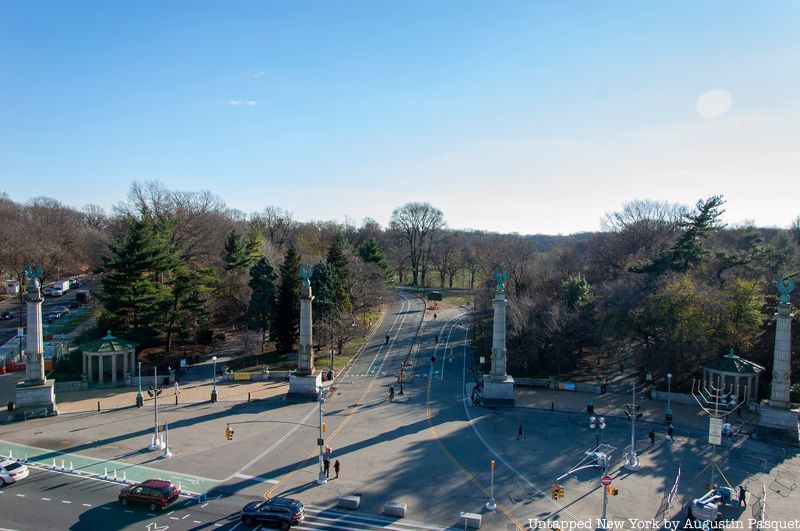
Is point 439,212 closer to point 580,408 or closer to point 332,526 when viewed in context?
point 580,408

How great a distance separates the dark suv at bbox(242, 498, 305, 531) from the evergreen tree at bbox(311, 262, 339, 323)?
111ft

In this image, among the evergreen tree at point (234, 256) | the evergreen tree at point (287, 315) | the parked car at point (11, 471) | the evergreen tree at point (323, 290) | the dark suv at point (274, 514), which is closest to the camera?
the dark suv at point (274, 514)

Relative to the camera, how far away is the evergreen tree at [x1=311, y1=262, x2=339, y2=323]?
56156 millimetres

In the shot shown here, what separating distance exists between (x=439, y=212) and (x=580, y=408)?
72.2 meters

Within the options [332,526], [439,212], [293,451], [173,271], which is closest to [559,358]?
[293,451]

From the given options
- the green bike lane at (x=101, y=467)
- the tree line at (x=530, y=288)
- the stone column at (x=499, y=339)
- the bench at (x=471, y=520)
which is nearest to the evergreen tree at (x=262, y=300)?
the tree line at (x=530, y=288)

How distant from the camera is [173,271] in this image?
186 ft

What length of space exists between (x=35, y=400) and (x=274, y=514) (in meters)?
25.6

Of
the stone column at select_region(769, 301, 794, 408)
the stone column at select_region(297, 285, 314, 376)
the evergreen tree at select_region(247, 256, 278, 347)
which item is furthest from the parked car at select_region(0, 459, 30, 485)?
the stone column at select_region(769, 301, 794, 408)

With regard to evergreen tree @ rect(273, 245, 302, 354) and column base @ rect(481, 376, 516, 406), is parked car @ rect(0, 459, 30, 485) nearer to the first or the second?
column base @ rect(481, 376, 516, 406)

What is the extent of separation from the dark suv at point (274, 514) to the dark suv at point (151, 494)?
3774 millimetres

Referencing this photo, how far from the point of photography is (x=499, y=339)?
40156 mm

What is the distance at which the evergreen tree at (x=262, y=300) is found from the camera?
5753cm

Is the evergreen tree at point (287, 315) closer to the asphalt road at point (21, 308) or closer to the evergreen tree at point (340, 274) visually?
the evergreen tree at point (340, 274)
